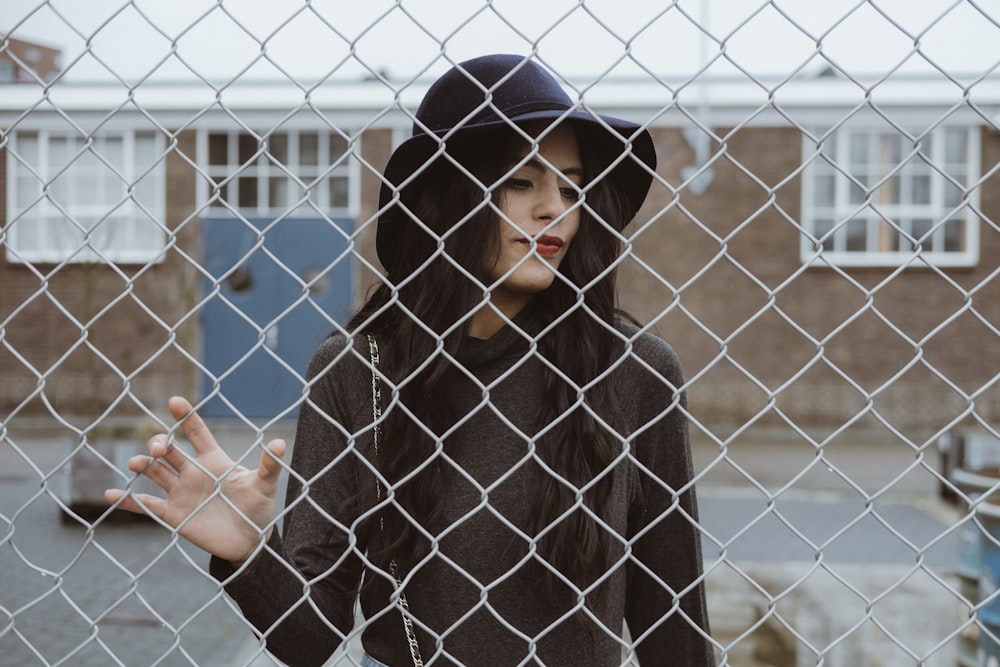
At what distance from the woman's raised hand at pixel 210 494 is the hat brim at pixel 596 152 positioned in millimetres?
438

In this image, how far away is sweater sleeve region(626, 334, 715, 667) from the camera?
1528mm

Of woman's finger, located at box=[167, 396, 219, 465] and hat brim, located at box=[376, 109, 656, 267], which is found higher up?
hat brim, located at box=[376, 109, 656, 267]

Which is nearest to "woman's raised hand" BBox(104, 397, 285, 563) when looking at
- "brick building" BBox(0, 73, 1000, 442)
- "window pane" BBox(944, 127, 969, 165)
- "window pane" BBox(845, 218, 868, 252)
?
"brick building" BBox(0, 73, 1000, 442)

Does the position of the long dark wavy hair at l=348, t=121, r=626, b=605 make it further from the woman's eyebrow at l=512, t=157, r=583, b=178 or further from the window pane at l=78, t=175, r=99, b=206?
the window pane at l=78, t=175, r=99, b=206

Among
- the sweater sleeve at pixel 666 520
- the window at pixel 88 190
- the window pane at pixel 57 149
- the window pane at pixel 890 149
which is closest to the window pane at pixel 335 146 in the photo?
the window at pixel 88 190

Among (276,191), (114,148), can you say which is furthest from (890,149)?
(114,148)

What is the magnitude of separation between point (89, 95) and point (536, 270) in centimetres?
1220

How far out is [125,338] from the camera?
11.8 metres

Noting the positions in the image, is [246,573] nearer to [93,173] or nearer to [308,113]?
[308,113]

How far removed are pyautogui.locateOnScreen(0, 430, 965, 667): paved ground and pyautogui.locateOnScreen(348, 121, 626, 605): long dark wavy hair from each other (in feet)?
4.26

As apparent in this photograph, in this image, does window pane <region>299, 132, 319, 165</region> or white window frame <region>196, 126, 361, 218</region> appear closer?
white window frame <region>196, 126, 361, 218</region>

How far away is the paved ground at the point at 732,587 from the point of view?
4160 millimetres

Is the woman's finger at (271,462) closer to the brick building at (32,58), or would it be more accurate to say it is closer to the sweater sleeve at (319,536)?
the sweater sleeve at (319,536)

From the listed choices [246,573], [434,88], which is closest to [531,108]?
[434,88]
